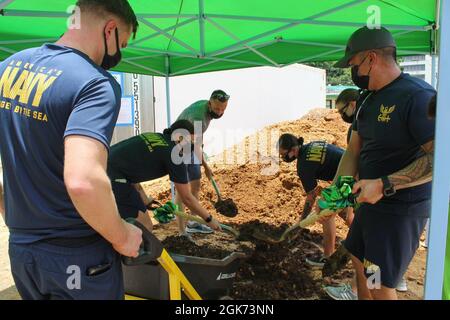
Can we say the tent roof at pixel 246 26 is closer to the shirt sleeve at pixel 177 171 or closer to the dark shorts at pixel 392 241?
the shirt sleeve at pixel 177 171

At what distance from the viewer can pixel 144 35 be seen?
5133mm

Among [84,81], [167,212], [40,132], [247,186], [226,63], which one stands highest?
[226,63]

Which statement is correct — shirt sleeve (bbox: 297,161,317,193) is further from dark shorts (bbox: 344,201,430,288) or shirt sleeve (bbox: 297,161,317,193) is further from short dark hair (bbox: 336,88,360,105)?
dark shorts (bbox: 344,201,430,288)

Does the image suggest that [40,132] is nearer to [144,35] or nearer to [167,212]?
[167,212]

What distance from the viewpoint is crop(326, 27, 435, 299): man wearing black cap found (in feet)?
6.99

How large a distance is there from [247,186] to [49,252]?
7091 millimetres

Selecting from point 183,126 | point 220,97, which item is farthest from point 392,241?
point 220,97

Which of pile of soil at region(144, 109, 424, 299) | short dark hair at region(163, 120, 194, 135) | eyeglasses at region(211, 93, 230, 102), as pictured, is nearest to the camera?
short dark hair at region(163, 120, 194, 135)

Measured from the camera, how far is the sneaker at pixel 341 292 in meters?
3.72

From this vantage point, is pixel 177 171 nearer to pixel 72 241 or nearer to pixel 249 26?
pixel 72 241

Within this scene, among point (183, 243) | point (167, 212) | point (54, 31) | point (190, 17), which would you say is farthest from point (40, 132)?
point (54, 31)

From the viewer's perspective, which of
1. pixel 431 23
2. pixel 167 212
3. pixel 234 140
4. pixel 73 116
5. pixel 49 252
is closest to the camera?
pixel 73 116

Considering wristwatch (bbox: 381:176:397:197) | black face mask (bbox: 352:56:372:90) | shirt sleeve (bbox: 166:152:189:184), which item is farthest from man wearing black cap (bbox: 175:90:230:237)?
wristwatch (bbox: 381:176:397:197)

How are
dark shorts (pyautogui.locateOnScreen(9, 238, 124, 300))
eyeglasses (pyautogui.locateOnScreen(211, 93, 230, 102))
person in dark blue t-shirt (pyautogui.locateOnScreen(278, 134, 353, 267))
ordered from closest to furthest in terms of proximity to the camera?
dark shorts (pyautogui.locateOnScreen(9, 238, 124, 300))
person in dark blue t-shirt (pyautogui.locateOnScreen(278, 134, 353, 267))
eyeglasses (pyautogui.locateOnScreen(211, 93, 230, 102))
